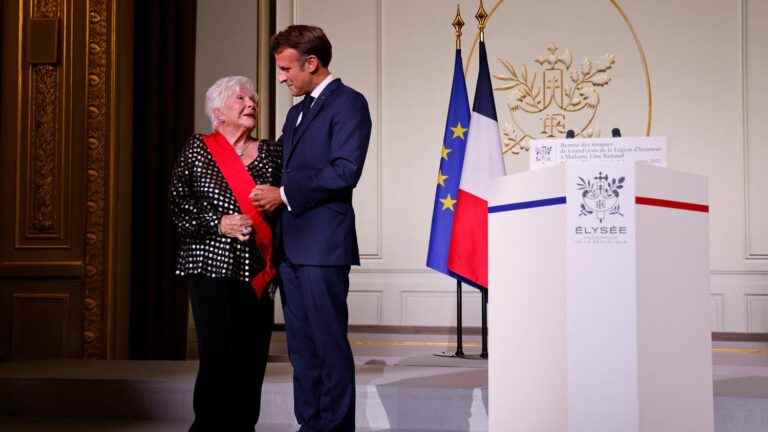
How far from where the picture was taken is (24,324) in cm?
532

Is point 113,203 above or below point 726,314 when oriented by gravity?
above

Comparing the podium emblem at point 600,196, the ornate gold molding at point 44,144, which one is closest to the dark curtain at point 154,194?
the ornate gold molding at point 44,144

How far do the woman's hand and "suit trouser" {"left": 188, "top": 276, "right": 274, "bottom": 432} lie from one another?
0.54ft

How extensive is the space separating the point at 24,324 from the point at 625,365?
4066 mm

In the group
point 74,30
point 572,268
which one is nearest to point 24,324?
point 74,30

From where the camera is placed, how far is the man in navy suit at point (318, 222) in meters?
3.01

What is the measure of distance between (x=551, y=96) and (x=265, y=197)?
412 centimetres

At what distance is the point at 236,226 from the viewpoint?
3.06 metres

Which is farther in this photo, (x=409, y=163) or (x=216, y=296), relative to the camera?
(x=409, y=163)

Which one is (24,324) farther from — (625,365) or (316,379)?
(625,365)

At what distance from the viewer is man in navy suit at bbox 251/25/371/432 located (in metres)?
3.01

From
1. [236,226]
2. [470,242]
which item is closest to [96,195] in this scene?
[470,242]

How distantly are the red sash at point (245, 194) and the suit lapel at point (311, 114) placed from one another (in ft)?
0.59

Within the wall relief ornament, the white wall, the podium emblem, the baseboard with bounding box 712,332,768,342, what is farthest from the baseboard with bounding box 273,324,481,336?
the podium emblem
